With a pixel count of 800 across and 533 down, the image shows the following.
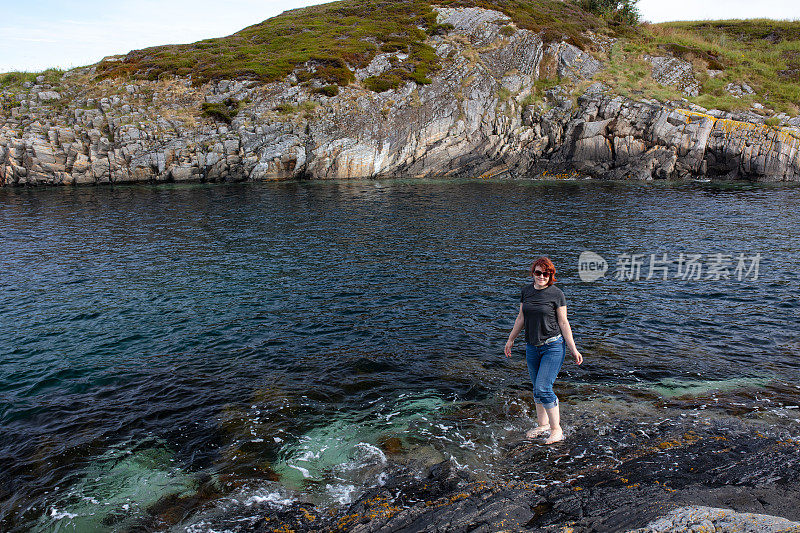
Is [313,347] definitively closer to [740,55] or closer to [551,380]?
[551,380]

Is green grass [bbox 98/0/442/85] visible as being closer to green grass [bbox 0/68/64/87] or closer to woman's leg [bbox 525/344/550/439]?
green grass [bbox 0/68/64/87]

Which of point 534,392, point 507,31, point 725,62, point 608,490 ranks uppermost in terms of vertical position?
point 507,31

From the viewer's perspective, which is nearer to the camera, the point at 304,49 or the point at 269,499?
the point at 269,499

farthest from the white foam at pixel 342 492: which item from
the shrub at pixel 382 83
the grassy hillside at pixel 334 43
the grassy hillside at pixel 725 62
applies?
the grassy hillside at pixel 725 62

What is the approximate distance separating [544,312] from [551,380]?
133 centimetres

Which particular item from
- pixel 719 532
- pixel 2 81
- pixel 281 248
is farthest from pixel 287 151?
pixel 719 532

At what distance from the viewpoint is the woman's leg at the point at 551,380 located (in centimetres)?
839

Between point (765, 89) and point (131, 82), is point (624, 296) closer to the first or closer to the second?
point (765, 89)

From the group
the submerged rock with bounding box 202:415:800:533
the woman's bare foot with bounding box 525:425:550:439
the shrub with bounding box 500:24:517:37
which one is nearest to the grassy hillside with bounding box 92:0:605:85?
the shrub with bounding box 500:24:517:37

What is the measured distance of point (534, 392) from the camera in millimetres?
8750

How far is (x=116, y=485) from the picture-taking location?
8.01m

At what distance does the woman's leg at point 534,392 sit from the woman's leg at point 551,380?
10 cm

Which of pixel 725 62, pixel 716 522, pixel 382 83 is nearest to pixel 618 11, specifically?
pixel 725 62

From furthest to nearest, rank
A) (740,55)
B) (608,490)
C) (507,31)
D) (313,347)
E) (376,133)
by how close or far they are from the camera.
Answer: (507,31)
(740,55)
(376,133)
(313,347)
(608,490)
